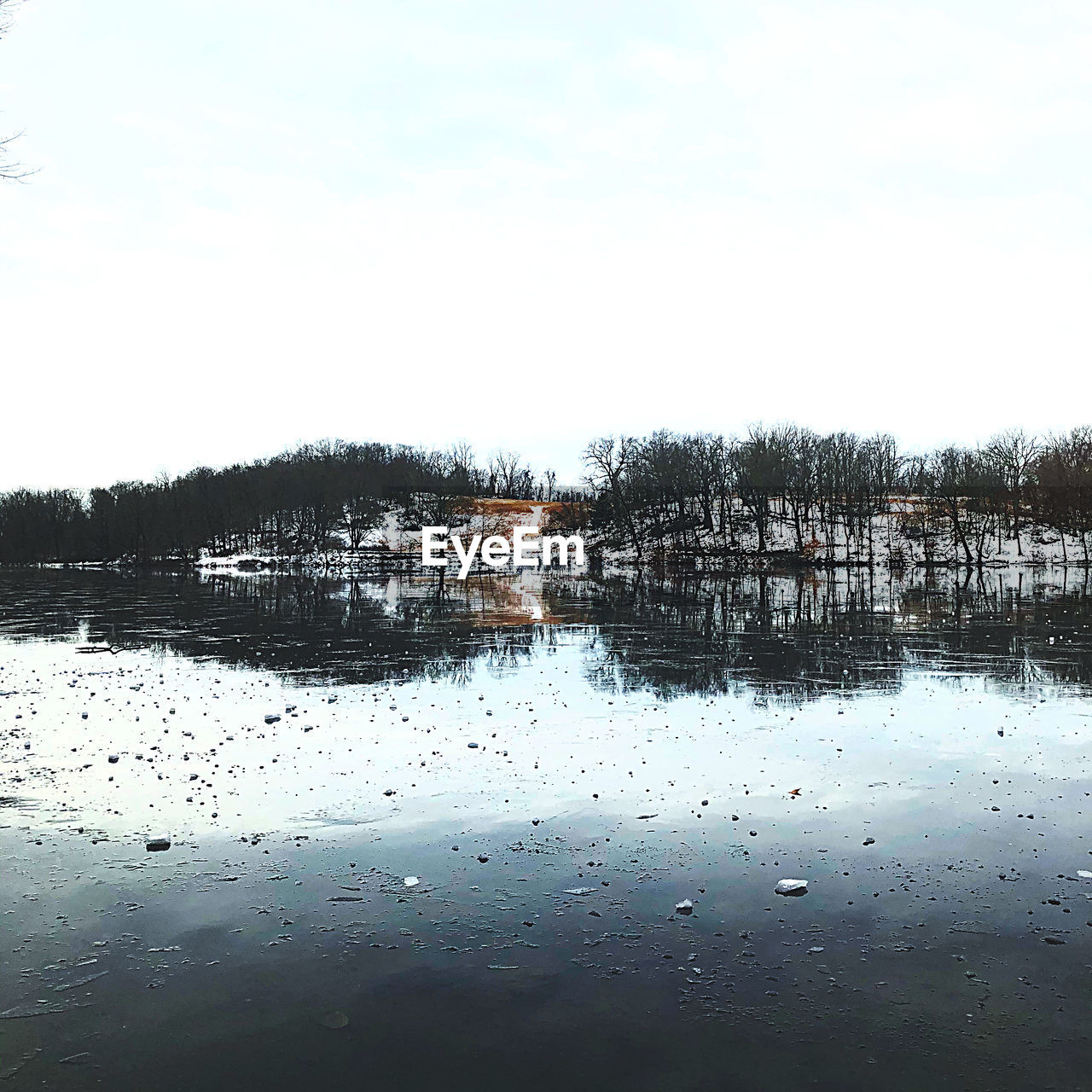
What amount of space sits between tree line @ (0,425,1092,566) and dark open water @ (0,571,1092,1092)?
8215 centimetres

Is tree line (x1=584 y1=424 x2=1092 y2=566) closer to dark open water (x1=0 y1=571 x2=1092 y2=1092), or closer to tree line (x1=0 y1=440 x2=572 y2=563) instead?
tree line (x1=0 y1=440 x2=572 y2=563)

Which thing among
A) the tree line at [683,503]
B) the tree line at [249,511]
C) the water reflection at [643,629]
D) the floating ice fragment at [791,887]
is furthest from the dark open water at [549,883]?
the tree line at [249,511]

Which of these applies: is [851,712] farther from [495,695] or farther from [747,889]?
[747,889]

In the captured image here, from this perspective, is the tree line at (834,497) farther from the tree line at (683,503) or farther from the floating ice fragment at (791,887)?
the floating ice fragment at (791,887)

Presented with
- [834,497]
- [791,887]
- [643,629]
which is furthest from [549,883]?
[834,497]

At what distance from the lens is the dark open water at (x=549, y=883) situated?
21.9ft

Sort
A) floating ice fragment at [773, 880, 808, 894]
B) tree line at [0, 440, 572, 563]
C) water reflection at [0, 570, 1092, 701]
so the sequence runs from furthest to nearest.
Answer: tree line at [0, 440, 572, 563], water reflection at [0, 570, 1092, 701], floating ice fragment at [773, 880, 808, 894]

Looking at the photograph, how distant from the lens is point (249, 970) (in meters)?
7.86

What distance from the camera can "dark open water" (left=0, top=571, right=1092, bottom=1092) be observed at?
21.9 ft

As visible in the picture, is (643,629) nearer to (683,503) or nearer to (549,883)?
(549,883)

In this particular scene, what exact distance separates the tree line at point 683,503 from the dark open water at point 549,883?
3234 inches

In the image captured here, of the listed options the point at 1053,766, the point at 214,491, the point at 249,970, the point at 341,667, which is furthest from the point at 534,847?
the point at 214,491

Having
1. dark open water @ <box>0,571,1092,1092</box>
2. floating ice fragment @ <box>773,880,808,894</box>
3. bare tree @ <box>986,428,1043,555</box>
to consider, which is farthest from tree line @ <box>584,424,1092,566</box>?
floating ice fragment @ <box>773,880,808,894</box>

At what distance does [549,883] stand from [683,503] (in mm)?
113997
